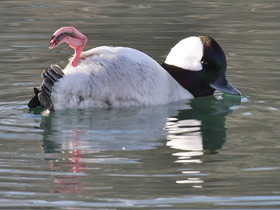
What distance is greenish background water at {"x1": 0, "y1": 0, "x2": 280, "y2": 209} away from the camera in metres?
5.97

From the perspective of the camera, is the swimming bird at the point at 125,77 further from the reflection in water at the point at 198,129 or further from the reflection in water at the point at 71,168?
the reflection in water at the point at 71,168

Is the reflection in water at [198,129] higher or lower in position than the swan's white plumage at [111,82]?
lower

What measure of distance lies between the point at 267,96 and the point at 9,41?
15.0 ft

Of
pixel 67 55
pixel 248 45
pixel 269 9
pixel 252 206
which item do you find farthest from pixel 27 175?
pixel 269 9

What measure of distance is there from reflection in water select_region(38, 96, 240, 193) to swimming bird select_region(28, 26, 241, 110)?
0.41 feet

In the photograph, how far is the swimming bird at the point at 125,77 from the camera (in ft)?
26.3

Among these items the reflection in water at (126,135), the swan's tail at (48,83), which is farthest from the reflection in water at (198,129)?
the swan's tail at (48,83)

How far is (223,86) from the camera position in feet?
30.0

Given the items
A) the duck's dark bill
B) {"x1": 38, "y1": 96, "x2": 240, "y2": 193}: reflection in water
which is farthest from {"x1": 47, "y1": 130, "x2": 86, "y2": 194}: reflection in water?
the duck's dark bill

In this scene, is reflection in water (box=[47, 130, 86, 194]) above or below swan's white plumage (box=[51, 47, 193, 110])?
below

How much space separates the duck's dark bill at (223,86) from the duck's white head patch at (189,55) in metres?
0.24

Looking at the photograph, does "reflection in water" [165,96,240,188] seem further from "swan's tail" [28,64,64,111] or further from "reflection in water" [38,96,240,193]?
"swan's tail" [28,64,64,111]

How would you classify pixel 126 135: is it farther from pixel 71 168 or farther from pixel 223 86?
pixel 223 86

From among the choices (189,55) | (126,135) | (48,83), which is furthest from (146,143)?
(189,55)
